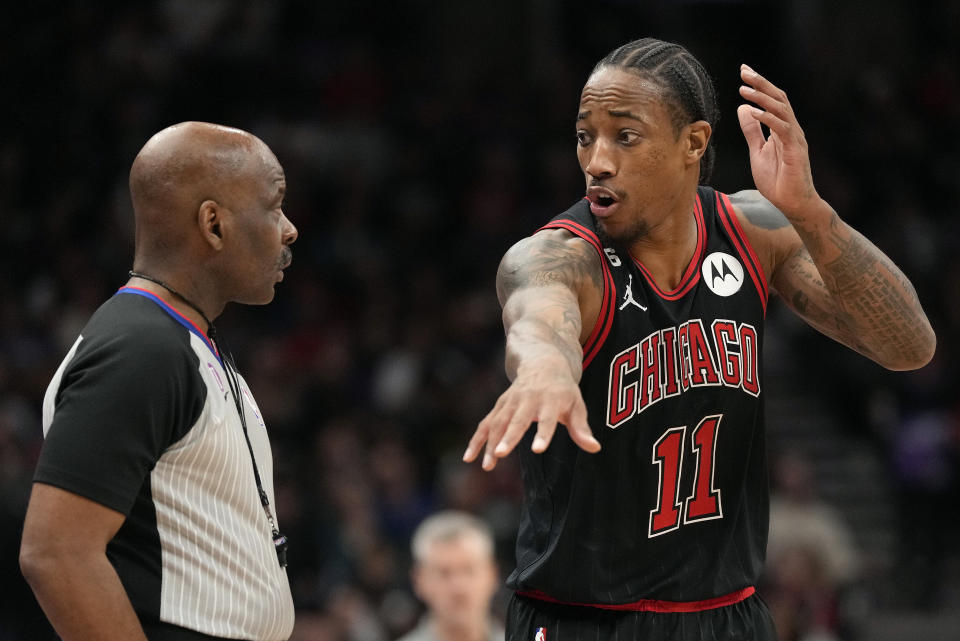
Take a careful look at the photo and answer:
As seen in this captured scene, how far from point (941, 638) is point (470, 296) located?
13.6 feet

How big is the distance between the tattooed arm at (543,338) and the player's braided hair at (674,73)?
0.44m

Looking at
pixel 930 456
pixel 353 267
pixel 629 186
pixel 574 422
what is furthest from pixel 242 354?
pixel 574 422

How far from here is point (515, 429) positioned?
2445 mm

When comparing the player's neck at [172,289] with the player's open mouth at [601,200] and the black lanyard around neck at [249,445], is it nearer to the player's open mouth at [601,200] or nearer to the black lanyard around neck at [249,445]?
the black lanyard around neck at [249,445]

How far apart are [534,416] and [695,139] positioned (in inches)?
44.1

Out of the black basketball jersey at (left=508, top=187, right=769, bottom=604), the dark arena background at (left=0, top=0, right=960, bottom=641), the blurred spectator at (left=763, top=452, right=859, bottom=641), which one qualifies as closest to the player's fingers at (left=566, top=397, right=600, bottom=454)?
the black basketball jersey at (left=508, top=187, right=769, bottom=604)

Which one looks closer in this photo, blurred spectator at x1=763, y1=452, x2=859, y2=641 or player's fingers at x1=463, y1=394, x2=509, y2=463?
player's fingers at x1=463, y1=394, x2=509, y2=463

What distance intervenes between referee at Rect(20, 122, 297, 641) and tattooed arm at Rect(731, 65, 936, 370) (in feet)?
4.08

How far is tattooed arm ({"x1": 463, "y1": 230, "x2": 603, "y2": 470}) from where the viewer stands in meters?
2.47

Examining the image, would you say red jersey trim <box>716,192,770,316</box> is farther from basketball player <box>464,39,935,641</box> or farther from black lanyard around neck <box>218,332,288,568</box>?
black lanyard around neck <box>218,332,288,568</box>

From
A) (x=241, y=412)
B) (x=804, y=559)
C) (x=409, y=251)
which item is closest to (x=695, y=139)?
(x=241, y=412)

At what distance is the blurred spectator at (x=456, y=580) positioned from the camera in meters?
5.32

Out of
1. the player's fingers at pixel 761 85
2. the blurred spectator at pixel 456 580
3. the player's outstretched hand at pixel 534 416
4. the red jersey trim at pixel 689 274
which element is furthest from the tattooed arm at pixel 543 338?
the blurred spectator at pixel 456 580

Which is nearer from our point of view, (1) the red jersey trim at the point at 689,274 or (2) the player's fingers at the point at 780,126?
(2) the player's fingers at the point at 780,126
